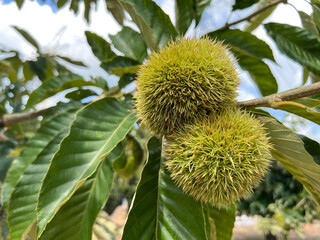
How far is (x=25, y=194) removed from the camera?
0.76 meters

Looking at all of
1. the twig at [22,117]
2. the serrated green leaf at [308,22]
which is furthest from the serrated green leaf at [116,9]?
the serrated green leaf at [308,22]

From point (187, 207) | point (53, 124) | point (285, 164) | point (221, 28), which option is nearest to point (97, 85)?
point (53, 124)

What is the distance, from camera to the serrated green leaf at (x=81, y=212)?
618 millimetres

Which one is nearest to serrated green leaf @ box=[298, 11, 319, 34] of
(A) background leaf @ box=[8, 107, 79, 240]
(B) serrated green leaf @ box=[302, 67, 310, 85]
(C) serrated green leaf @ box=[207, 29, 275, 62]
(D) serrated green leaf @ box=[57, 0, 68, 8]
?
(B) serrated green leaf @ box=[302, 67, 310, 85]

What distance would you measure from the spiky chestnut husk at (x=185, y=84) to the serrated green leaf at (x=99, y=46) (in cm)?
45

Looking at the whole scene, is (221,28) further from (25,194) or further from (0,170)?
(0,170)

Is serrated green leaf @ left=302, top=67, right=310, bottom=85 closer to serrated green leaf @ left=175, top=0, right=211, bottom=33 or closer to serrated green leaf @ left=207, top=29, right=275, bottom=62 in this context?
serrated green leaf @ left=207, top=29, right=275, bottom=62

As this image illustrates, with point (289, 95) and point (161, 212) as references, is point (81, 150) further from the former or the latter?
point (289, 95)

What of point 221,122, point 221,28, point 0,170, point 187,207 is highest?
point 221,28

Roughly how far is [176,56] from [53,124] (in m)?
0.58

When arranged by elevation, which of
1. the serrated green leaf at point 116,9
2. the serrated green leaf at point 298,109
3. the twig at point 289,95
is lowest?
the serrated green leaf at point 298,109

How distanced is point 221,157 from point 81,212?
0.39 metres

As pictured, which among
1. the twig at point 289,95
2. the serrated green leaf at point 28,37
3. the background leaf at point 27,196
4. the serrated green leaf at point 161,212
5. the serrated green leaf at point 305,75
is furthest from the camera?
the serrated green leaf at point 28,37

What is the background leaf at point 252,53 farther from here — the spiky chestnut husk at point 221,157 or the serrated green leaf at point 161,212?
the serrated green leaf at point 161,212
